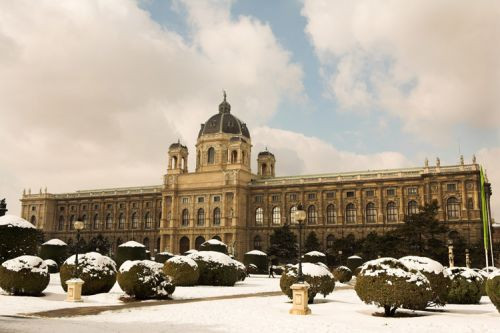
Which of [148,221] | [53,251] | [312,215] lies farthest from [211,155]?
[53,251]

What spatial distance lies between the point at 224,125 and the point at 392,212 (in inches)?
1216

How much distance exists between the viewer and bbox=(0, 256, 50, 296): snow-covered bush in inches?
825

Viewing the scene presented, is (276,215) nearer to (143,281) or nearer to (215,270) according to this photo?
(215,270)

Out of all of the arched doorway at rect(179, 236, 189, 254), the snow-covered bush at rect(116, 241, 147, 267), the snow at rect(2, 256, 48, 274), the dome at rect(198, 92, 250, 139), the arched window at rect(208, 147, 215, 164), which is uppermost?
the dome at rect(198, 92, 250, 139)

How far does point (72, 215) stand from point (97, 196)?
22.1 feet

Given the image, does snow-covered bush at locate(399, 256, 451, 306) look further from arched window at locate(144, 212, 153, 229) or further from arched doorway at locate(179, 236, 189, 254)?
arched window at locate(144, 212, 153, 229)

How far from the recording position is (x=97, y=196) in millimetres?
88938

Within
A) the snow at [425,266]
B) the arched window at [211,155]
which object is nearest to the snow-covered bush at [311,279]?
the snow at [425,266]

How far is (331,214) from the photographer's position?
231ft

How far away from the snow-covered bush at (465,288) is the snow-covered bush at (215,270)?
520 inches

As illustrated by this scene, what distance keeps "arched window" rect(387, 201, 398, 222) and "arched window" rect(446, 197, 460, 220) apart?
22.1ft

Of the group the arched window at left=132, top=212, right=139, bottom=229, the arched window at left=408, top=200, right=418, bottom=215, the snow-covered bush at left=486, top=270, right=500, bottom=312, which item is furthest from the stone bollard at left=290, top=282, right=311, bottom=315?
the arched window at left=132, top=212, right=139, bottom=229

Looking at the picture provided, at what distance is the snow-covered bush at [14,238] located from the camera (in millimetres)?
24734

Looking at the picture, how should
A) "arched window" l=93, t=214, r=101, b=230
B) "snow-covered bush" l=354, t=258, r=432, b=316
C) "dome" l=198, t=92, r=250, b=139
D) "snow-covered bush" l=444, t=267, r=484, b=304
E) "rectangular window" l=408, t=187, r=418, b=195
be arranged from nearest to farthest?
Result: "snow-covered bush" l=354, t=258, r=432, b=316, "snow-covered bush" l=444, t=267, r=484, b=304, "rectangular window" l=408, t=187, r=418, b=195, "dome" l=198, t=92, r=250, b=139, "arched window" l=93, t=214, r=101, b=230
